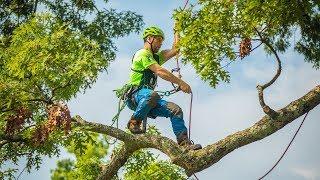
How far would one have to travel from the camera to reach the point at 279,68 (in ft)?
19.6

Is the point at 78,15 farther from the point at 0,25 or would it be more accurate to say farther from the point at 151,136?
the point at 151,136

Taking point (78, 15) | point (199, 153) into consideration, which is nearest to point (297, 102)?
point (199, 153)

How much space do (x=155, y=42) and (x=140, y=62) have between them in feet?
1.45

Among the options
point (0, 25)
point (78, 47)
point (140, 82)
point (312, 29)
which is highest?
point (0, 25)

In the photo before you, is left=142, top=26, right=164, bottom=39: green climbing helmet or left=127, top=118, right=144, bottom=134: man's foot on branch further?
left=142, top=26, right=164, bottom=39: green climbing helmet

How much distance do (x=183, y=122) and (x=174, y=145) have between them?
15.0 inches

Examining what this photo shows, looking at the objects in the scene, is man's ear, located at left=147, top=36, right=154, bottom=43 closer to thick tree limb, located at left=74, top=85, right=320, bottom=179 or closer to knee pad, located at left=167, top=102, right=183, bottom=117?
knee pad, located at left=167, top=102, right=183, bottom=117

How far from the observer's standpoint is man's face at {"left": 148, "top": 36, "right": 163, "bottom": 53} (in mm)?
7285

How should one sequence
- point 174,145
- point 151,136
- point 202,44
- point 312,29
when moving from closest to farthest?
point 202,44 → point 174,145 → point 151,136 → point 312,29

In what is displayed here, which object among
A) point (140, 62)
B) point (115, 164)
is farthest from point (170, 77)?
point (115, 164)

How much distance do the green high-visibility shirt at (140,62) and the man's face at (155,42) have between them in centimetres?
26

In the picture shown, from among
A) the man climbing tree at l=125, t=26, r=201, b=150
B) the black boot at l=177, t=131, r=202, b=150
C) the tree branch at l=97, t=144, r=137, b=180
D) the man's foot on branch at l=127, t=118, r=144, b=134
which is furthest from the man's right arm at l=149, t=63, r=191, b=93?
the tree branch at l=97, t=144, r=137, b=180

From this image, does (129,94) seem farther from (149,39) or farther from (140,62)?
(149,39)

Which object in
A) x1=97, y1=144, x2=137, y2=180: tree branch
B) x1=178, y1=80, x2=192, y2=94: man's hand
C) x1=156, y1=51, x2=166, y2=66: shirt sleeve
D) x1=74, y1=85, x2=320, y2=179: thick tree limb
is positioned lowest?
x1=74, y1=85, x2=320, y2=179: thick tree limb
